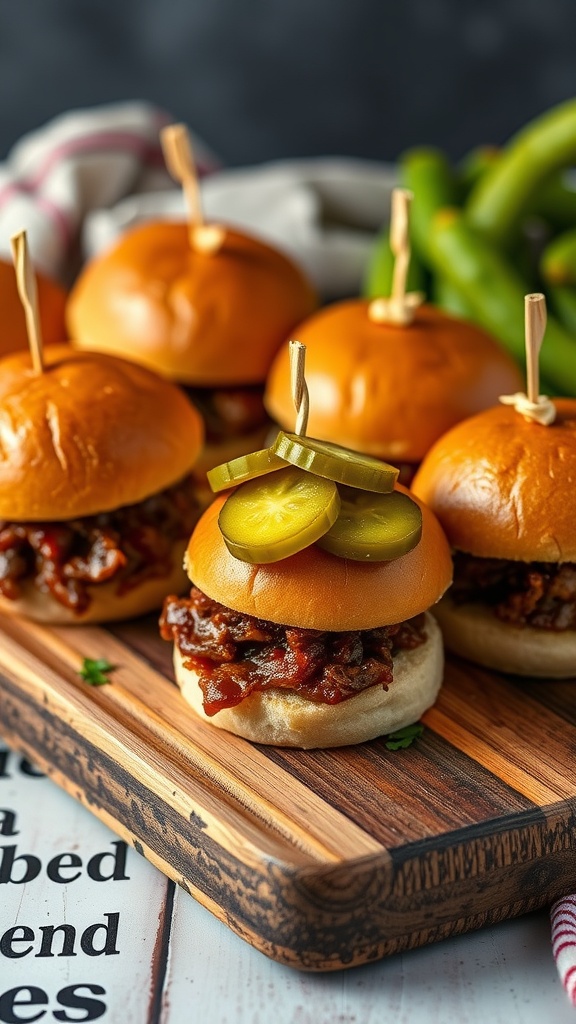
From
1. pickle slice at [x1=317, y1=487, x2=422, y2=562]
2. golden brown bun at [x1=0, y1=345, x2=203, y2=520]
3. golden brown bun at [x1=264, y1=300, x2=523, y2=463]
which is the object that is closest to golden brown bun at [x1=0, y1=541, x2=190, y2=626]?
golden brown bun at [x1=0, y1=345, x2=203, y2=520]

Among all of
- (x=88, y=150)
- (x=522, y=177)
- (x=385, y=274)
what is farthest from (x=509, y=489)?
(x=88, y=150)

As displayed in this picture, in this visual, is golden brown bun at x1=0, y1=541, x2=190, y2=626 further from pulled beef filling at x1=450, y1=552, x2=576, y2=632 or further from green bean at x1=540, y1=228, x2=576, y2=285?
green bean at x1=540, y1=228, x2=576, y2=285

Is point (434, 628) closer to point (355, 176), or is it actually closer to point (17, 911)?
point (17, 911)

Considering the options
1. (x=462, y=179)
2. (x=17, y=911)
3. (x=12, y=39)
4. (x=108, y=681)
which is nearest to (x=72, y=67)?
(x=12, y=39)

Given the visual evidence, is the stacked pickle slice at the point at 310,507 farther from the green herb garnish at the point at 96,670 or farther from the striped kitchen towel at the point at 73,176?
the striped kitchen towel at the point at 73,176

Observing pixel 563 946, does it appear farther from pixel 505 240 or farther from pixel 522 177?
pixel 522 177
